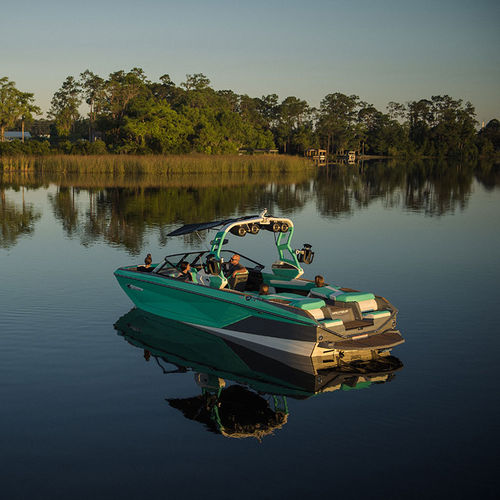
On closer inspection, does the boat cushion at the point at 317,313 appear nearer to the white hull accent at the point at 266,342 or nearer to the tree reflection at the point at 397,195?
the white hull accent at the point at 266,342

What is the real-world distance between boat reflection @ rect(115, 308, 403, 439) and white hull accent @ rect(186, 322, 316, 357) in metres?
0.17

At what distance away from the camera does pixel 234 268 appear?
1541cm

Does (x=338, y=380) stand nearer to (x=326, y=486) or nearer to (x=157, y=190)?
(x=326, y=486)

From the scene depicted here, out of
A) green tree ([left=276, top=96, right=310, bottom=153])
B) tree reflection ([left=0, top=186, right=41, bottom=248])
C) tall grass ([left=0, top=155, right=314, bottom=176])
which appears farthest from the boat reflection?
green tree ([left=276, top=96, right=310, bottom=153])

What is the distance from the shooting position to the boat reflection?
1013cm

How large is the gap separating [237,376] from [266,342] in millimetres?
1135

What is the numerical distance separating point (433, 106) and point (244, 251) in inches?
7517

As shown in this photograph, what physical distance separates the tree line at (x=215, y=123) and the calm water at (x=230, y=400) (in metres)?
65.7

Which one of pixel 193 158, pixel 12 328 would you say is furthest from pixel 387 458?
pixel 193 158

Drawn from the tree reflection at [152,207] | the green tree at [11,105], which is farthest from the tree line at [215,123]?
the tree reflection at [152,207]

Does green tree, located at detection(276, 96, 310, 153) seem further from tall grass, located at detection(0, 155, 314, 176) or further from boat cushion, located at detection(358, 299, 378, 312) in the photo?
boat cushion, located at detection(358, 299, 378, 312)

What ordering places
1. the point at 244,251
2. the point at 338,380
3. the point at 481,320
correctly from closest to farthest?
the point at 338,380 → the point at 481,320 → the point at 244,251

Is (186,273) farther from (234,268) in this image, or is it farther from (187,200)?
(187,200)

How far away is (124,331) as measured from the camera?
48.9ft
